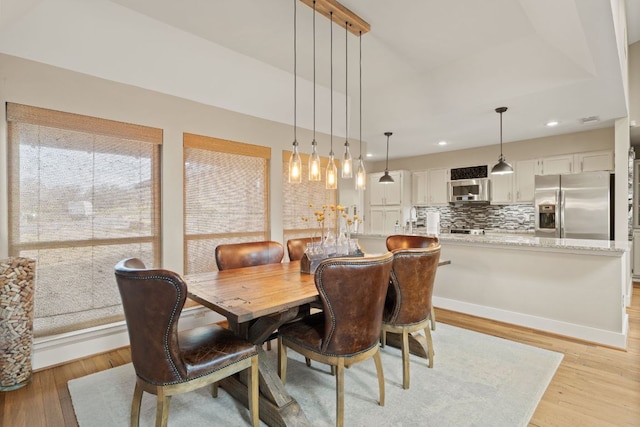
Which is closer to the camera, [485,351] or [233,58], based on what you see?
[485,351]

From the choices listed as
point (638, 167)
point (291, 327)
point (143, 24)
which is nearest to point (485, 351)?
point (291, 327)

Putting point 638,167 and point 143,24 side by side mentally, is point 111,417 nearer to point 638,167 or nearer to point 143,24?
point 143,24

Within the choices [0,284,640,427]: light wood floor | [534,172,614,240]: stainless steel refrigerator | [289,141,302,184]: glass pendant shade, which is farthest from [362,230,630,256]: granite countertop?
[289,141,302,184]: glass pendant shade

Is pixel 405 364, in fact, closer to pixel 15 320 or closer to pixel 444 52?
pixel 15 320

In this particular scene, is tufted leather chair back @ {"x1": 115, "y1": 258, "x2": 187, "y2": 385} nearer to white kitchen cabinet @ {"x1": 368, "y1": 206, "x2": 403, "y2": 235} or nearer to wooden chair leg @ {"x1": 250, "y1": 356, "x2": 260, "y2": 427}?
wooden chair leg @ {"x1": 250, "y1": 356, "x2": 260, "y2": 427}

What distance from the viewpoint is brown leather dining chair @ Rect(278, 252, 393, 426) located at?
1.69 meters

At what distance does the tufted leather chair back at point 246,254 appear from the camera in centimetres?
271

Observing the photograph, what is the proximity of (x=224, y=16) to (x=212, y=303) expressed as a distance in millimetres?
2267

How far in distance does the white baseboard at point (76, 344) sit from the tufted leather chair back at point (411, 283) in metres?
2.42

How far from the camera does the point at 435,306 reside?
13.4 feet

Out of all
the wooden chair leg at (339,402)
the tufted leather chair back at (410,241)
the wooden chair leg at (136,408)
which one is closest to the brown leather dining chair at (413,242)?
the tufted leather chair back at (410,241)

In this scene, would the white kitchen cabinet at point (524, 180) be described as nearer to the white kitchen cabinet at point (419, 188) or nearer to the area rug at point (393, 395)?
the white kitchen cabinet at point (419, 188)

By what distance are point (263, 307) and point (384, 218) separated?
5887 millimetres

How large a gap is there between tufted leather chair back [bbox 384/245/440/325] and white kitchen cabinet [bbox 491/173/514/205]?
423cm
